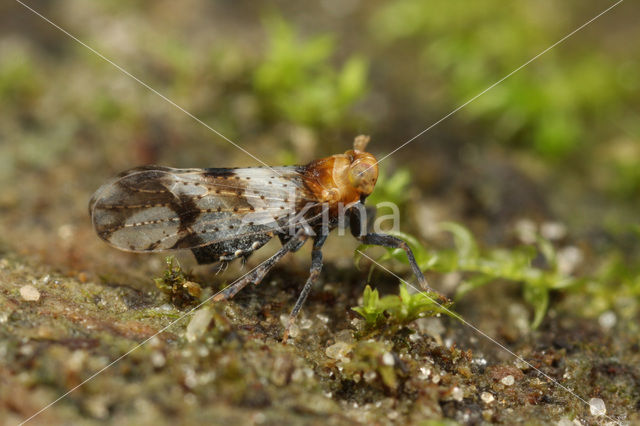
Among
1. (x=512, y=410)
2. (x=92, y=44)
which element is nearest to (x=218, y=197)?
(x=512, y=410)

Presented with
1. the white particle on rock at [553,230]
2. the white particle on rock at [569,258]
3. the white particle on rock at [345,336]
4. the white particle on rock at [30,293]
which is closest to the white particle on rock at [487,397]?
the white particle on rock at [345,336]

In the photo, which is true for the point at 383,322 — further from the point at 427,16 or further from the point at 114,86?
the point at 427,16

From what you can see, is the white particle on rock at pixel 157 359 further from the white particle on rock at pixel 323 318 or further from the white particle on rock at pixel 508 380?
the white particle on rock at pixel 508 380

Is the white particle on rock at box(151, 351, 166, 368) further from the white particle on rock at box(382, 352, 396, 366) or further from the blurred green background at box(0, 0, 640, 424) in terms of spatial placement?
the white particle on rock at box(382, 352, 396, 366)

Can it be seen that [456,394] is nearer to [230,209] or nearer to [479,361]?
[479,361]

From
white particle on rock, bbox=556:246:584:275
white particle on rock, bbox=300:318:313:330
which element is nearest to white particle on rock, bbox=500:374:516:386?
white particle on rock, bbox=300:318:313:330

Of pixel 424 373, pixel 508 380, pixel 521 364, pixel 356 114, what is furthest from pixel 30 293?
pixel 356 114
